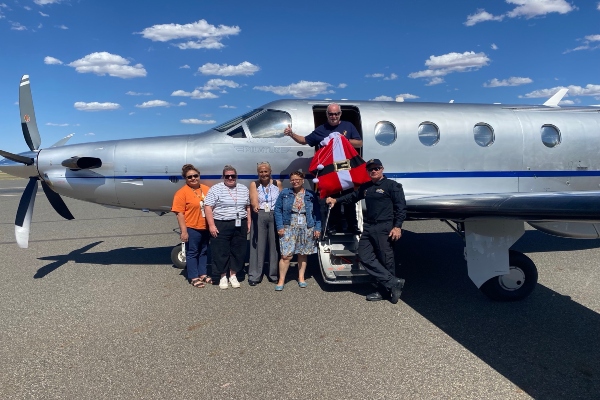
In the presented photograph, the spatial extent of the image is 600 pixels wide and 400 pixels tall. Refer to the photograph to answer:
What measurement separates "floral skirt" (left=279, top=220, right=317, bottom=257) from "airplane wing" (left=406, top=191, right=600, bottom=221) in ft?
4.49

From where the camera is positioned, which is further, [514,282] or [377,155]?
[377,155]

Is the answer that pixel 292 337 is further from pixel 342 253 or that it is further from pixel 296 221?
pixel 296 221

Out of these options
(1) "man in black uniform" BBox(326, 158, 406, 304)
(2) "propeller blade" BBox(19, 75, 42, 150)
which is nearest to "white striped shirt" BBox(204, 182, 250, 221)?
(1) "man in black uniform" BBox(326, 158, 406, 304)

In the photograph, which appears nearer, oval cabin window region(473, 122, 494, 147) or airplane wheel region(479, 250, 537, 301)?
airplane wheel region(479, 250, 537, 301)

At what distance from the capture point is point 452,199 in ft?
16.5

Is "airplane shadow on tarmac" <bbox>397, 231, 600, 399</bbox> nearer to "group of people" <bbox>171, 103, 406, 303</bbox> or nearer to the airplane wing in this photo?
"group of people" <bbox>171, 103, 406, 303</bbox>

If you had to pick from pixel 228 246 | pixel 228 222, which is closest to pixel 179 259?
pixel 228 246

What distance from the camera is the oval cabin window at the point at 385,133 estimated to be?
6.37 meters

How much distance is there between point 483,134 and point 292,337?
14.9 ft

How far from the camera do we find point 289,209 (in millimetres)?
5555

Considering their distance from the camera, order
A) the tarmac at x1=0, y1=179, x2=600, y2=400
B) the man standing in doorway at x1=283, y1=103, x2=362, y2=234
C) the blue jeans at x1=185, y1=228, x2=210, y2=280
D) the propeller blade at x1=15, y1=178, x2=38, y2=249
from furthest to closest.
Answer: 1. the propeller blade at x1=15, y1=178, x2=38, y2=249
2. the blue jeans at x1=185, y1=228, x2=210, y2=280
3. the man standing in doorway at x1=283, y1=103, x2=362, y2=234
4. the tarmac at x1=0, y1=179, x2=600, y2=400

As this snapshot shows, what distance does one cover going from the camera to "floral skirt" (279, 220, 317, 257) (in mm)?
5559

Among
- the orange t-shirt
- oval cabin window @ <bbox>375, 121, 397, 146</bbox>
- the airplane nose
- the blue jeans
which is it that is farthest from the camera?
the airplane nose

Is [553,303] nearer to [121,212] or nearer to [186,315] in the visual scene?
[186,315]
